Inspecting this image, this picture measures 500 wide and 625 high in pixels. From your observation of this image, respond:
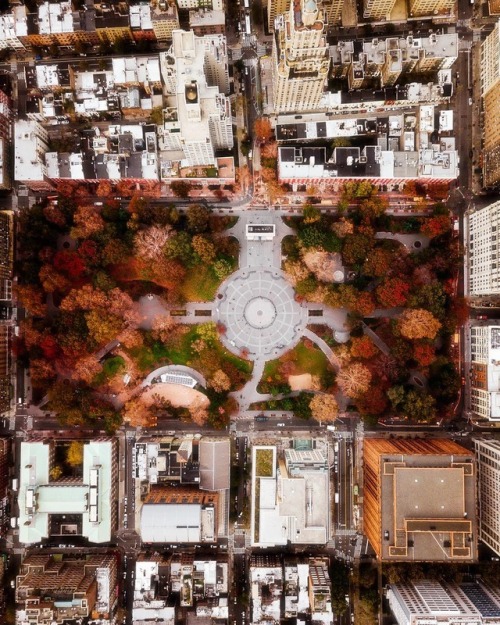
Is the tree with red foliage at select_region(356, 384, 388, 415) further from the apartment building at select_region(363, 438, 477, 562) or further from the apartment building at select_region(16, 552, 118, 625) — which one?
the apartment building at select_region(16, 552, 118, 625)

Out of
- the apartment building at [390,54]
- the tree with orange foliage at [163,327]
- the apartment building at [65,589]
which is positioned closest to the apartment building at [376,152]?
the apartment building at [390,54]

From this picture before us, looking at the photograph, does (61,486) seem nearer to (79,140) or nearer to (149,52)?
(79,140)

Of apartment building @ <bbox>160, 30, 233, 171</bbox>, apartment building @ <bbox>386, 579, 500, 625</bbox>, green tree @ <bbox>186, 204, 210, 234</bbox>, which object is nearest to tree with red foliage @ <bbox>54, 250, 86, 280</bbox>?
green tree @ <bbox>186, 204, 210, 234</bbox>

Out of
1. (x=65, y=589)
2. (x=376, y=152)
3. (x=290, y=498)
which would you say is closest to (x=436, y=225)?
(x=376, y=152)

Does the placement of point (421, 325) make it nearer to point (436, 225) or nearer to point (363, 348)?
point (363, 348)

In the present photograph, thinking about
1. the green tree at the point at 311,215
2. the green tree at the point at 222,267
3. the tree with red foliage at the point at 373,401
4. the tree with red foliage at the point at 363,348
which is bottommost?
the tree with red foliage at the point at 373,401

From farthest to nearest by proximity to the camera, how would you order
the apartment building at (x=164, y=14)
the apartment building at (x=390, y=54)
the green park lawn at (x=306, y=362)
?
the green park lawn at (x=306, y=362) < the apartment building at (x=164, y=14) < the apartment building at (x=390, y=54)

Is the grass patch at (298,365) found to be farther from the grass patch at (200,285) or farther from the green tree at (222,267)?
the green tree at (222,267)

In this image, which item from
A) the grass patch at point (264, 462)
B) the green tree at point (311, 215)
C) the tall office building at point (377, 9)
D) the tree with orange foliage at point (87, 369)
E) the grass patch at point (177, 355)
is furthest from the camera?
the grass patch at point (177, 355)
